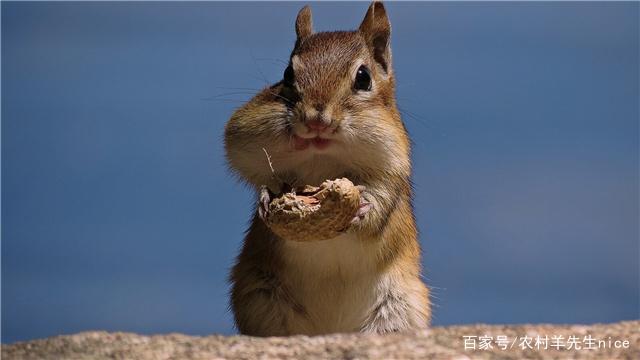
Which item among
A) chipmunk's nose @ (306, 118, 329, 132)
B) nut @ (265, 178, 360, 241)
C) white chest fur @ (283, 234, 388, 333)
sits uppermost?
chipmunk's nose @ (306, 118, 329, 132)

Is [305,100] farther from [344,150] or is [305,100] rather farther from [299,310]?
[299,310]

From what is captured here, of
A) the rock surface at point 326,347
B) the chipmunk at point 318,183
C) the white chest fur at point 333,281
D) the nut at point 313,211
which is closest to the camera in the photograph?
the rock surface at point 326,347

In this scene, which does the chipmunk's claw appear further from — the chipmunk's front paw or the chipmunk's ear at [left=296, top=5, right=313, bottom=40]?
the chipmunk's ear at [left=296, top=5, right=313, bottom=40]

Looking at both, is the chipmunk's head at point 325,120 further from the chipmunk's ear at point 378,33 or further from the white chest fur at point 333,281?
the white chest fur at point 333,281

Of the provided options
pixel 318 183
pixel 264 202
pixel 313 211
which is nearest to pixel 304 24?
pixel 318 183

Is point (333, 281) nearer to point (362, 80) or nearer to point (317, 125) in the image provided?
point (317, 125)

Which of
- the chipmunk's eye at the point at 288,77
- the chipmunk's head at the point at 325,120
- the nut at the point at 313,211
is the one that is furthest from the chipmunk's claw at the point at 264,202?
the chipmunk's eye at the point at 288,77

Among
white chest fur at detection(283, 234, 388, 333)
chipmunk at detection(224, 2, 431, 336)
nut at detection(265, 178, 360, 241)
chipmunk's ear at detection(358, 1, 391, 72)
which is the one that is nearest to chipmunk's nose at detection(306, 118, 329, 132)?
chipmunk at detection(224, 2, 431, 336)
